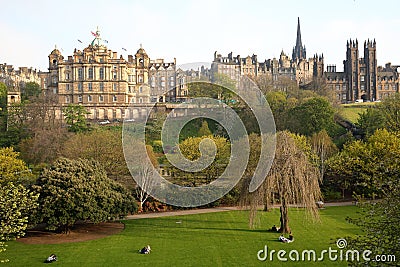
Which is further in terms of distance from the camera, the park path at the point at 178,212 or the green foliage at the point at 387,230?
the park path at the point at 178,212

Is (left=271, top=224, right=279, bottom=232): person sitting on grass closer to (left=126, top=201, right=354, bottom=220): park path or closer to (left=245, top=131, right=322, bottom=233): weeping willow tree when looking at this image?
(left=245, top=131, right=322, bottom=233): weeping willow tree

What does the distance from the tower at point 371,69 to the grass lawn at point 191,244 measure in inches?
2735

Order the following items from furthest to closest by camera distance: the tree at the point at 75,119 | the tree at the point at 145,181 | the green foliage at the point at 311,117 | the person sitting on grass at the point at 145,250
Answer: the tree at the point at 75,119
the green foliage at the point at 311,117
the tree at the point at 145,181
the person sitting on grass at the point at 145,250

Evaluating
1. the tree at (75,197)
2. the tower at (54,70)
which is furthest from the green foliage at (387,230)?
the tower at (54,70)

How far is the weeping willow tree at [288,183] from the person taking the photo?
21.6 m

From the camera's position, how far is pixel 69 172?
25062 mm

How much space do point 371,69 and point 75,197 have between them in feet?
262

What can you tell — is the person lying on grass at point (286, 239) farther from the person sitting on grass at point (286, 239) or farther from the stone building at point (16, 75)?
the stone building at point (16, 75)

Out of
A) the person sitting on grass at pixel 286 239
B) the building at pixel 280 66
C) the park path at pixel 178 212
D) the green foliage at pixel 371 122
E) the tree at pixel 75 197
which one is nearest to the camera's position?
the person sitting on grass at pixel 286 239

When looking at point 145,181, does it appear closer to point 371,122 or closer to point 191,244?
point 191,244

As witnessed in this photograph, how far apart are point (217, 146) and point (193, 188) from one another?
586 centimetres

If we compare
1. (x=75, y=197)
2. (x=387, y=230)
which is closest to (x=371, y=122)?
(x=75, y=197)

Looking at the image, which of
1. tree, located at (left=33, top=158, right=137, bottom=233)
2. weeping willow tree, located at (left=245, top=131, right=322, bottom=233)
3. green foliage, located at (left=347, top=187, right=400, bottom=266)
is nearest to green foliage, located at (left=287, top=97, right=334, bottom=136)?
weeping willow tree, located at (left=245, top=131, right=322, bottom=233)

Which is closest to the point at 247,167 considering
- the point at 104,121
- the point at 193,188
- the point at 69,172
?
the point at 193,188
